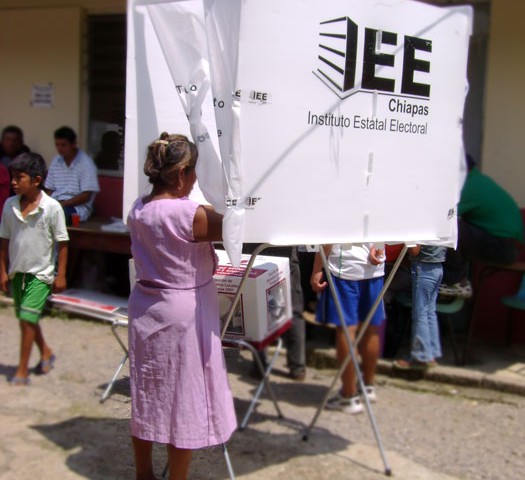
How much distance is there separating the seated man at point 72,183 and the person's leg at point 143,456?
1.37 metres

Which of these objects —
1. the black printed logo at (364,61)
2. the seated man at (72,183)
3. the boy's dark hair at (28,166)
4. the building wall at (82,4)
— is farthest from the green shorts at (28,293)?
A: the building wall at (82,4)

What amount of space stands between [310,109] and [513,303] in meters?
3.36

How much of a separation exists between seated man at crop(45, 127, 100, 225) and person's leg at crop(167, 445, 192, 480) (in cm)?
147

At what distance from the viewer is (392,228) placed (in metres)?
2.68

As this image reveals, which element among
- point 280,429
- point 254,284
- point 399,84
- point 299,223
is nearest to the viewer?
point 299,223

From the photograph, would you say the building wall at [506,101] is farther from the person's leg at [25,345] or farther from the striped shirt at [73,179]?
the person's leg at [25,345]

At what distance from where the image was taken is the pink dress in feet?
8.64

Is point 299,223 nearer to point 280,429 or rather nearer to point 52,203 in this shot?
point 52,203

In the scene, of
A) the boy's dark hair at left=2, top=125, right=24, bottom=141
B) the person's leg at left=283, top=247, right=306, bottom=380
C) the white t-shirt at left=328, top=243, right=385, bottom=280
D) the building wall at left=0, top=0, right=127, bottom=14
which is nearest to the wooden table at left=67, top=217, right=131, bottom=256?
the person's leg at left=283, top=247, right=306, bottom=380

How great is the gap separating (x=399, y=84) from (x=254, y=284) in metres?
1.03

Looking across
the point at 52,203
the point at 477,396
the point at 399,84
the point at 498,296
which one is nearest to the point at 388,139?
the point at 399,84

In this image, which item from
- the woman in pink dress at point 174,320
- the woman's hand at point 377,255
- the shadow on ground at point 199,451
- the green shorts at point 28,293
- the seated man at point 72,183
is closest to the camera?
the woman in pink dress at point 174,320

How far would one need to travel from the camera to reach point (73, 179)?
4.04 meters

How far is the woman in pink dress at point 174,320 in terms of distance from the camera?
101 inches
